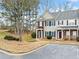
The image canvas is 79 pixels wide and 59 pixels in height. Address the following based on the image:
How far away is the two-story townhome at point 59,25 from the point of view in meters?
50.2

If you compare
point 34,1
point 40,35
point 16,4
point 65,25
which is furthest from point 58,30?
point 16,4

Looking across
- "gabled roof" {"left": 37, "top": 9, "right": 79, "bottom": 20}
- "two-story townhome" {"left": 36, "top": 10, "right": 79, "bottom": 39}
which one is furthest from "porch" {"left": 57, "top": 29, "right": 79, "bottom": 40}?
"gabled roof" {"left": 37, "top": 9, "right": 79, "bottom": 20}

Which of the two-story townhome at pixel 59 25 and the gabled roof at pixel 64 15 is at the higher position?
the gabled roof at pixel 64 15

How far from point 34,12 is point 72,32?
37.0 feet

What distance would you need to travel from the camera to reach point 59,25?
53.0m

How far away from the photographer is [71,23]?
50.9m

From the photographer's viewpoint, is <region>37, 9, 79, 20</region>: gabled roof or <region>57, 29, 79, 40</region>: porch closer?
<region>57, 29, 79, 40</region>: porch

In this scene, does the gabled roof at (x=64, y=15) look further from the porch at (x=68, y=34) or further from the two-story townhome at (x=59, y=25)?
the porch at (x=68, y=34)

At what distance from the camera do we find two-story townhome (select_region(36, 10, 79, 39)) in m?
50.2

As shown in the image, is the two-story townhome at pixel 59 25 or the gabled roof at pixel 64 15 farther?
the gabled roof at pixel 64 15

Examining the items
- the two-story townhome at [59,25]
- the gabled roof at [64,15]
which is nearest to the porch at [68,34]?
the two-story townhome at [59,25]

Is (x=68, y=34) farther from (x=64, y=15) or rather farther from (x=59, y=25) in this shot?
(x=64, y=15)

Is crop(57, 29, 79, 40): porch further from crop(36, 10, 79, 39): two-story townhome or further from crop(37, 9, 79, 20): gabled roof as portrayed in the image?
crop(37, 9, 79, 20): gabled roof

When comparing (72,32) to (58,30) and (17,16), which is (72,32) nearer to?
(58,30)
